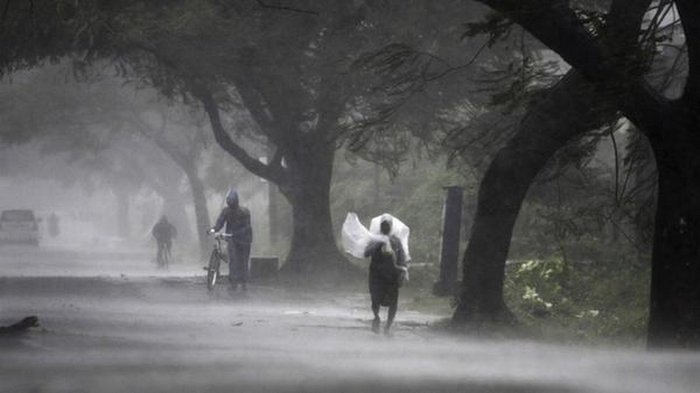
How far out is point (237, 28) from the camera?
82.2ft

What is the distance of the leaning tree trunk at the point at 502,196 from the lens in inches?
613

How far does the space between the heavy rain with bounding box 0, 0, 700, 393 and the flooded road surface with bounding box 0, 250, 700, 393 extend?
1.8 inches

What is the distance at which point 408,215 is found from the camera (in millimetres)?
36094

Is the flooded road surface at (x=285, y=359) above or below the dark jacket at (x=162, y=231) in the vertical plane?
below

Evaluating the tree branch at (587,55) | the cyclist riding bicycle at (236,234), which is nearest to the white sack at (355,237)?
the tree branch at (587,55)

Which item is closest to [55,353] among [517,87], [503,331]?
[517,87]

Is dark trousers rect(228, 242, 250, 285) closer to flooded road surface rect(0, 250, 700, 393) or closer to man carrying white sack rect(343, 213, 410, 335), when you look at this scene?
flooded road surface rect(0, 250, 700, 393)

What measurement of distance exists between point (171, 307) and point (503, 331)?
6.27m

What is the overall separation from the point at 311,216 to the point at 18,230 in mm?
33160

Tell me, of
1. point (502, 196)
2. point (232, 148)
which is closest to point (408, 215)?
point (232, 148)

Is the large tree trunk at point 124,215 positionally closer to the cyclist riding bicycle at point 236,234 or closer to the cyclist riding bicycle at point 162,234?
the cyclist riding bicycle at point 162,234

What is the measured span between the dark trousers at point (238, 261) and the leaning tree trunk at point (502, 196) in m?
8.15

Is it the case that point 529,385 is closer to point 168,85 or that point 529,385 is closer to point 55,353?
point 55,353

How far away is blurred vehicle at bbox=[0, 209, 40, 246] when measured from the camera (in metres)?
58.1
